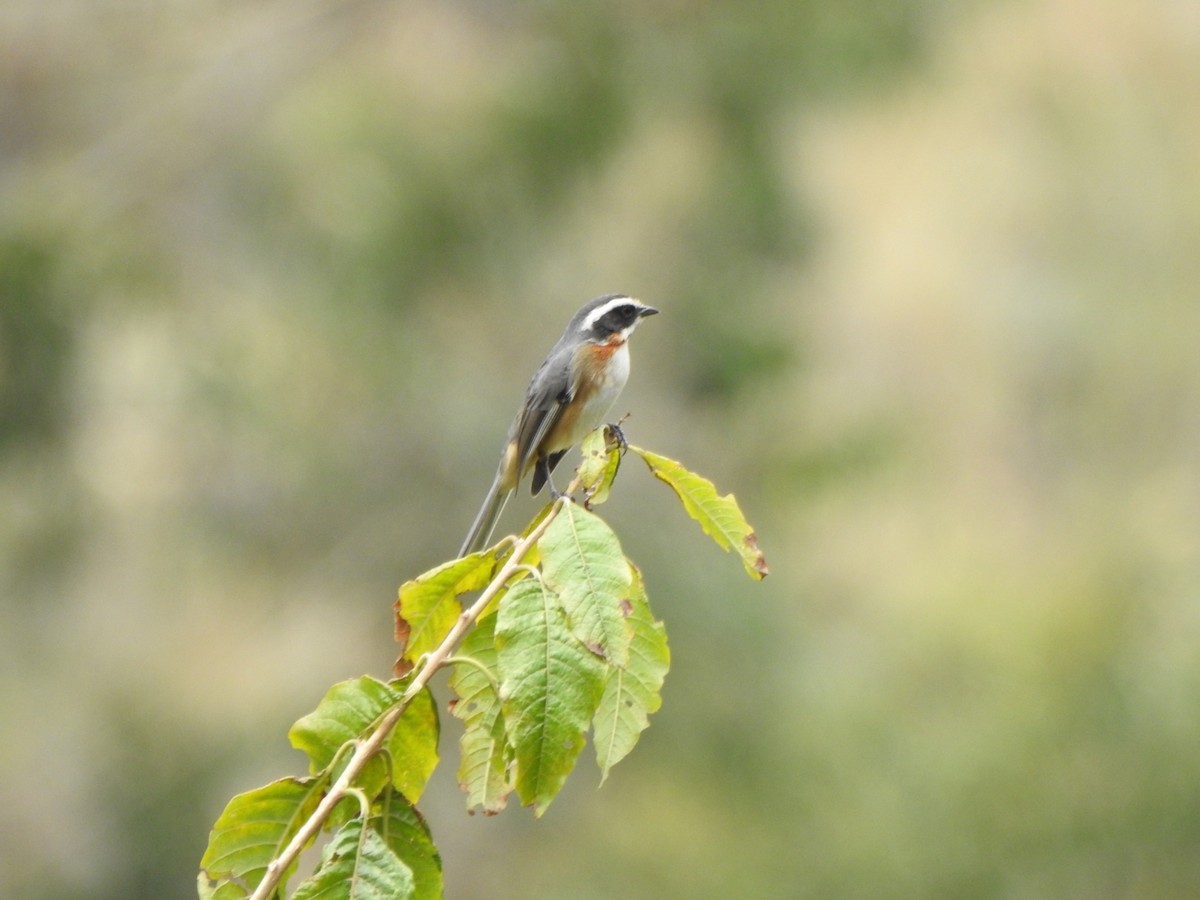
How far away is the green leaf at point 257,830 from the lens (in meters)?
1.86

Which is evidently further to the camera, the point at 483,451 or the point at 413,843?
the point at 483,451

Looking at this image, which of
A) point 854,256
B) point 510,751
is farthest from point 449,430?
point 510,751

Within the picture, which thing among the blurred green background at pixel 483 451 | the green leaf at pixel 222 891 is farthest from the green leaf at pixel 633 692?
the blurred green background at pixel 483 451

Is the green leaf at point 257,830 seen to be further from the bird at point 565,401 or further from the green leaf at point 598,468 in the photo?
the bird at point 565,401

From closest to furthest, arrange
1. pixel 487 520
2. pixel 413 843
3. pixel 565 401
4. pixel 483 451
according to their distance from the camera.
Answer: pixel 413 843
pixel 487 520
pixel 565 401
pixel 483 451

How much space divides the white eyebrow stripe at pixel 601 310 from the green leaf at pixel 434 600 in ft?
7.04

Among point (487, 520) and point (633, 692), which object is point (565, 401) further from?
point (633, 692)

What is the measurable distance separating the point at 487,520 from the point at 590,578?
1.73 meters

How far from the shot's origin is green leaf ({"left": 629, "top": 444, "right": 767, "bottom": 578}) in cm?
210

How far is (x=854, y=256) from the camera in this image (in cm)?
1908

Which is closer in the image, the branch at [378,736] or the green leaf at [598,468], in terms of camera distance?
the branch at [378,736]

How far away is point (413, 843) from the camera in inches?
70.7

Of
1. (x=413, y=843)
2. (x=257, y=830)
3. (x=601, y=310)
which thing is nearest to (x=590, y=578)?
(x=413, y=843)

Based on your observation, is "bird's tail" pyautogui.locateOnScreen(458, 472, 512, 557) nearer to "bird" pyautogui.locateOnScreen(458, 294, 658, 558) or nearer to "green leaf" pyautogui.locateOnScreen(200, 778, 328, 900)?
"bird" pyautogui.locateOnScreen(458, 294, 658, 558)
